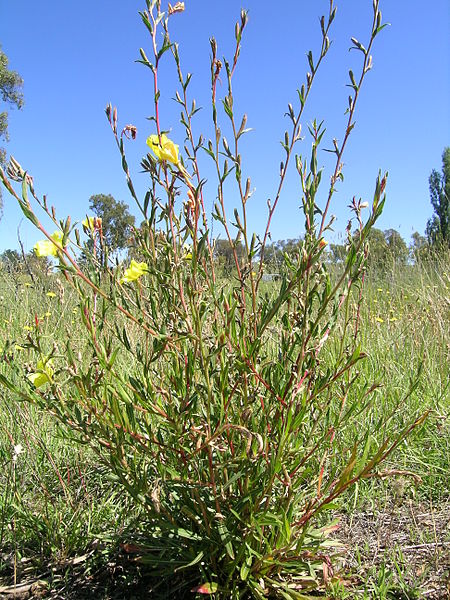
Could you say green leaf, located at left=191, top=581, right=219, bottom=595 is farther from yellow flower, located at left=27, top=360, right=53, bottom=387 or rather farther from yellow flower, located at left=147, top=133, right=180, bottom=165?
yellow flower, located at left=147, top=133, right=180, bottom=165

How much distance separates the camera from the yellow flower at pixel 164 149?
3.39 feet

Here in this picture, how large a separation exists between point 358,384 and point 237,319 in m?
1.54

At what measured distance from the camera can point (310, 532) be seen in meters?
1.36

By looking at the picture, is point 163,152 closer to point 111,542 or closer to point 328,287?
point 328,287

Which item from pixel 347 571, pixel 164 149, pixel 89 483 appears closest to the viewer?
pixel 164 149

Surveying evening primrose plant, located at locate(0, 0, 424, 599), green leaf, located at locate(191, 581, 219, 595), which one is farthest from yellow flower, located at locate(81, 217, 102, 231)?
green leaf, located at locate(191, 581, 219, 595)

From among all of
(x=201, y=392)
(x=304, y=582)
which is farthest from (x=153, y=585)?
(x=201, y=392)

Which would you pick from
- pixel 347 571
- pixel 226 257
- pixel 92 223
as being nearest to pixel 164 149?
pixel 92 223

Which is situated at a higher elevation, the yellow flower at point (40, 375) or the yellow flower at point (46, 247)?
the yellow flower at point (46, 247)

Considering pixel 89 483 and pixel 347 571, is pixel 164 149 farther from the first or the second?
pixel 89 483

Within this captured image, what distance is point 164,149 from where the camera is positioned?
40.7 inches

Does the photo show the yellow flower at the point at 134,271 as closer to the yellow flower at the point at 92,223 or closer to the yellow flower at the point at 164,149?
the yellow flower at the point at 92,223

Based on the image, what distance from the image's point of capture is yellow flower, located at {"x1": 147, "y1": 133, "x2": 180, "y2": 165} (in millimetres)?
1032

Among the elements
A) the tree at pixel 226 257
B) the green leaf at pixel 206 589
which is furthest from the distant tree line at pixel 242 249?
the green leaf at pixel 206 589
